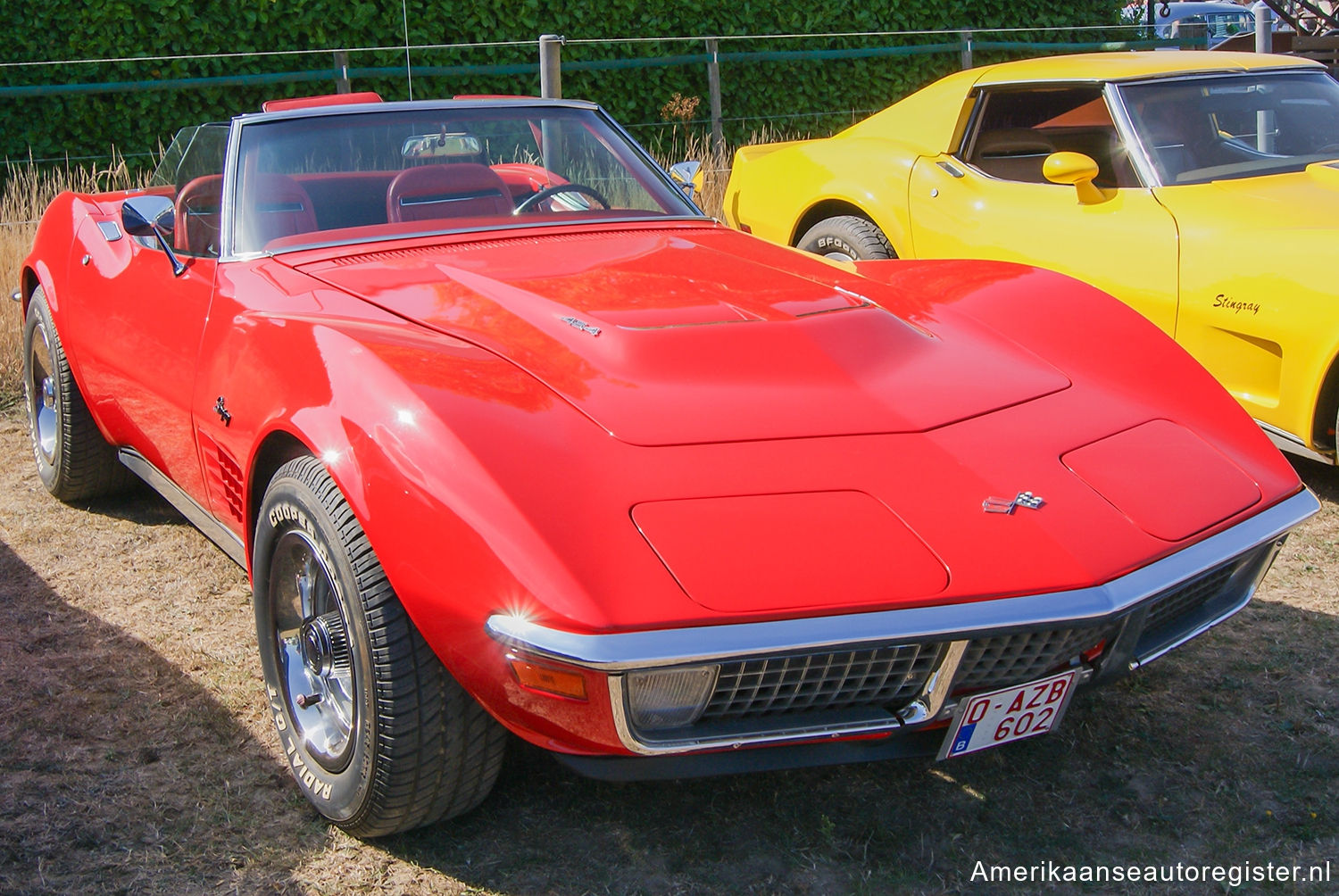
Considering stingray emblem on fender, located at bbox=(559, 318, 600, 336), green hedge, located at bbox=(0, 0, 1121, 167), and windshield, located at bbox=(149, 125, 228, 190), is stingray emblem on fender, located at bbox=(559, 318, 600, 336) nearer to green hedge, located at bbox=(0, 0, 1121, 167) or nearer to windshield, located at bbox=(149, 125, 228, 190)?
windshield, located at bbox=(149, 125, 228, 190)

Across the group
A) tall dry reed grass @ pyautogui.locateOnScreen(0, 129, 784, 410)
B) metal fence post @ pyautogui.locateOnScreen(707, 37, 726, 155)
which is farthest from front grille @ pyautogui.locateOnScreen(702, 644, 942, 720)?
metal fence post @ pyautogui.locateOnScreen(707, 37, 726, 155)

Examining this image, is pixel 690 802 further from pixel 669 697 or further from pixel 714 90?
pixel 714 90

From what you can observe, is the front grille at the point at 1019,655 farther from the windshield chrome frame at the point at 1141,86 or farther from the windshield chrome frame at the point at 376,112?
the windshield chrome frame at the point at 1141,86

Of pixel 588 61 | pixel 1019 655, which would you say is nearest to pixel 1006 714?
pixel 1019 655

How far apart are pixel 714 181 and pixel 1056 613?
631 cm

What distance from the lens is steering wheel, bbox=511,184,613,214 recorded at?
343 cm

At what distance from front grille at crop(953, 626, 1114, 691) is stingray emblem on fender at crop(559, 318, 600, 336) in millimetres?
959

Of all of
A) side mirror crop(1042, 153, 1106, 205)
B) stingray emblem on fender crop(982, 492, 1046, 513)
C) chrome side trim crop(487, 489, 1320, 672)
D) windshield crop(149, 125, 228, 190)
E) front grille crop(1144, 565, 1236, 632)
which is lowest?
front grille crop(1144, 565, 1236, 632)

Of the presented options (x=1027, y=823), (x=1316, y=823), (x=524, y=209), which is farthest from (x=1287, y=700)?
(x=524, y=209)

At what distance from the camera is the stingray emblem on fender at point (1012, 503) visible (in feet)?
6.92

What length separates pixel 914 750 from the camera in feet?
6.85

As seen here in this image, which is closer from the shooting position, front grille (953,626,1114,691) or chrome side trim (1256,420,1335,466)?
front grille (953,626,1114,691)

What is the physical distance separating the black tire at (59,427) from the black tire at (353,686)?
1.89 meters

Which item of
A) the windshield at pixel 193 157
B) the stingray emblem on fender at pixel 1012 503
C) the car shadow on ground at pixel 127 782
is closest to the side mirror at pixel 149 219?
the windshield at pixel 193 157
